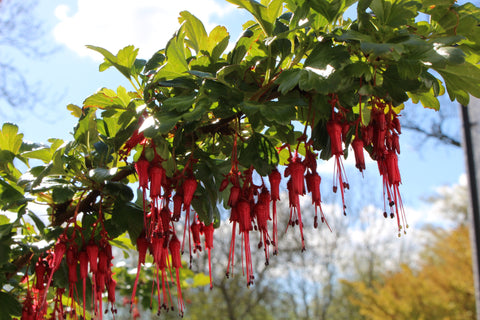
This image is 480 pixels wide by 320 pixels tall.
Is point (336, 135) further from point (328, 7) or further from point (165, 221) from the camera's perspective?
point (165, 221)

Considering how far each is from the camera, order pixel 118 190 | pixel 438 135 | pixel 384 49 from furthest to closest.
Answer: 1. pixel 438 135
2. pixel 118 190
3. pixel 384 49

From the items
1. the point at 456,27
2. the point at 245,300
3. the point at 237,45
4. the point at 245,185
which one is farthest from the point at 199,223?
the point at 245,300

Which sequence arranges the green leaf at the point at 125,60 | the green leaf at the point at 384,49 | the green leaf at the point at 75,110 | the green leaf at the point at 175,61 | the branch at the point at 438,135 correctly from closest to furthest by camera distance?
the green leaf at the point at 384,49, the green leaf at the point at 175,61, the green leaf at the point at 125,60, the green leaf at the point at 75,110, the branch at the point at 438,135

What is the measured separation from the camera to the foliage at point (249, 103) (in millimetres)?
662

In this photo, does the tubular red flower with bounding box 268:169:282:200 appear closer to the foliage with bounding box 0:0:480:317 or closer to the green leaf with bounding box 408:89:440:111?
the foliage with bounding box 0:0:480:317

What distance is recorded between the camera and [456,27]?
2.35 feet

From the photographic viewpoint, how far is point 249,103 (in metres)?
0.66

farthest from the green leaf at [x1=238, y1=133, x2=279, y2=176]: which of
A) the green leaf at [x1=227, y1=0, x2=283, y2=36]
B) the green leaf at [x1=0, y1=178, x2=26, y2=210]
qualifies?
the green leaf at [x1=0, y1=178, x2=26, y2=210]

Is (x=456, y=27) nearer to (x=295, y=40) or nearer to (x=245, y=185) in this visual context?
(x=295, y=40)

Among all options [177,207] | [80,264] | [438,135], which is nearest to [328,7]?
[177,207]

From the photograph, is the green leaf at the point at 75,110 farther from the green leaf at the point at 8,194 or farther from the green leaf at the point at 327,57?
the green leaf at the point at 327,57

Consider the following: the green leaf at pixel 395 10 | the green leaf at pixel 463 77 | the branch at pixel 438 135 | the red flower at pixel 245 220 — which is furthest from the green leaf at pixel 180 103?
the branch at pixel 438 135

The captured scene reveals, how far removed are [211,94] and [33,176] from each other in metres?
0.41

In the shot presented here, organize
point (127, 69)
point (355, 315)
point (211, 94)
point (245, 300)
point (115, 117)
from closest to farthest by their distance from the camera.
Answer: point (211, 94) → point (127, 69) → point (115, 117) → point (245, 300) → point (355, 315)
